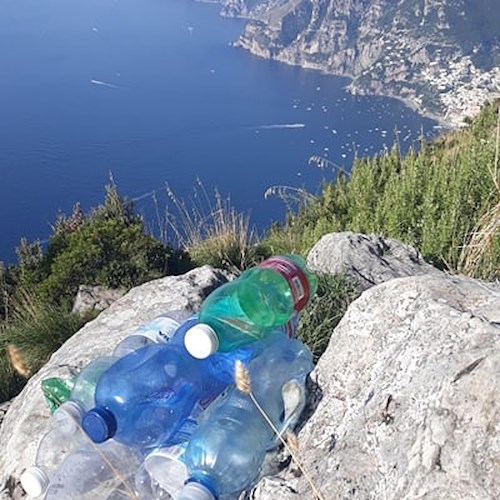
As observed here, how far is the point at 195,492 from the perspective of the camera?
1700 mm

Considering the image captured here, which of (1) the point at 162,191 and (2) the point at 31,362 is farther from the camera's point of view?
(1) the point at 162,191

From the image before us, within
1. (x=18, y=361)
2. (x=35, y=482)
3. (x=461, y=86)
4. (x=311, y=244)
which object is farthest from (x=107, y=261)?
(x=461, y=86)

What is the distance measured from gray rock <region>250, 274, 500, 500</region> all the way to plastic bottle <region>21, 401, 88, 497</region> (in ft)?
1.98

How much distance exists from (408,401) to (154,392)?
0.75 meters

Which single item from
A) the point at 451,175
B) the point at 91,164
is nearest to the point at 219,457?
the point at 451,175

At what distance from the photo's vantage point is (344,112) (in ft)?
217

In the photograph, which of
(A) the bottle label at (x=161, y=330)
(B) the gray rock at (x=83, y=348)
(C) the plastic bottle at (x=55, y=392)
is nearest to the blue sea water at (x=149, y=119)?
(B) the gray rock at (x=83, y=348)

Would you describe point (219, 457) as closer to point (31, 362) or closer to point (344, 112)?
point (31, 362)

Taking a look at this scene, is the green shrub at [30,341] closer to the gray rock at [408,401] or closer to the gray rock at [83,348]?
the gray rock at [83,348]

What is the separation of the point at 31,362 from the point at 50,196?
3817cm

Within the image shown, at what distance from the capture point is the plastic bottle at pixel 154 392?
201 cm

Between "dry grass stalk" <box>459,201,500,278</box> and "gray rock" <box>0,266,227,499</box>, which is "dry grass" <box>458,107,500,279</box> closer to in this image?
"dry grass stalk" <box>459,201,500,278</box>

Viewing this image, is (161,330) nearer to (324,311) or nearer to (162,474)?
(162,474)

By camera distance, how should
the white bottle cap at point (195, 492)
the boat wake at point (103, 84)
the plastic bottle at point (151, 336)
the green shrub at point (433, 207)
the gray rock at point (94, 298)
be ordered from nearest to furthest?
the white bottle cap at point (195, 492) → the plastic bottle at point (151, 336) → the green shrub at point (433, 207) → the gray rock at point (94, 298) → the boat wake at point (103, 84)
